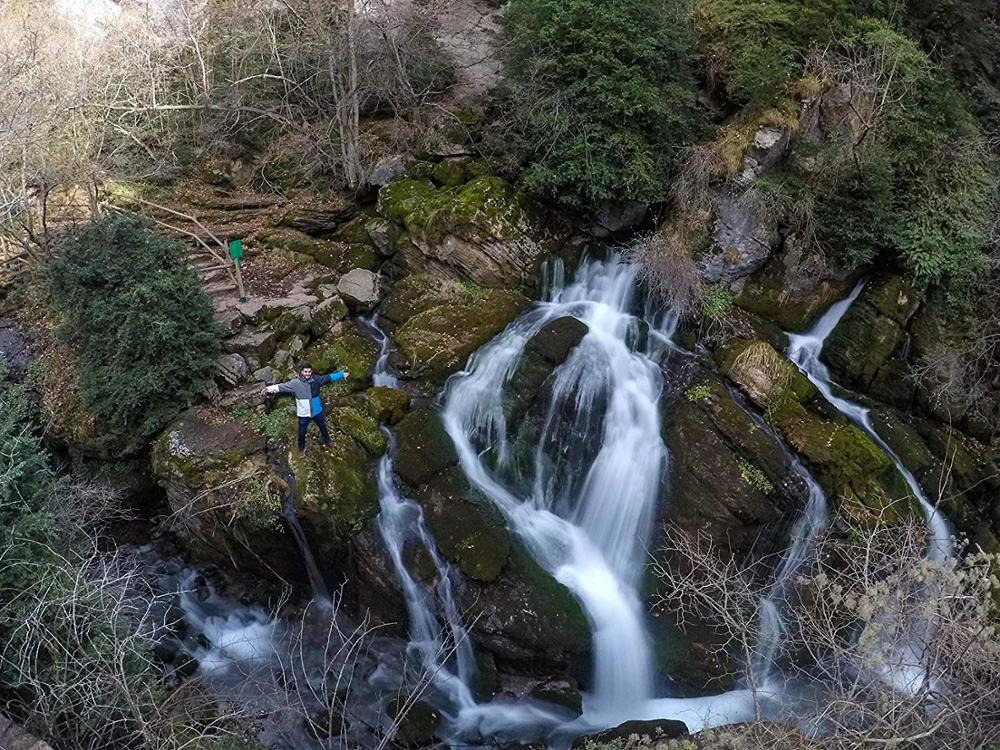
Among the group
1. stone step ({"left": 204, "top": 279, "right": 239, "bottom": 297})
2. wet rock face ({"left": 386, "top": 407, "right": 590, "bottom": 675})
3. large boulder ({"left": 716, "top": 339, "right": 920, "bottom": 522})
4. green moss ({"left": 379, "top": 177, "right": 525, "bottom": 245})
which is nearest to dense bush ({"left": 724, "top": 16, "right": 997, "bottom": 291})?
large boulder ({"left": 716, "top": 339, "right": 920, "bottom": 522})

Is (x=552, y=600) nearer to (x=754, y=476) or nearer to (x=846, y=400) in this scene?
(x=754, y=476)

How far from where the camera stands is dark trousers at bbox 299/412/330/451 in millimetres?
8562

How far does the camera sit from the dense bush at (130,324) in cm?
907

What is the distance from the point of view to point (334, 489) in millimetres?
8469

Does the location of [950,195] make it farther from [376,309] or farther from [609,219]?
[376,309]

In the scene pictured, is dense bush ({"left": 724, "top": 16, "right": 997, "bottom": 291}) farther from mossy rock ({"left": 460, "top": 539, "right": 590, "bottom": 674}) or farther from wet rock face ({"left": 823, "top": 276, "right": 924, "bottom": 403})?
mossy rock ({"left": 460, "top": 539, "right": 590, "bottom": 674})

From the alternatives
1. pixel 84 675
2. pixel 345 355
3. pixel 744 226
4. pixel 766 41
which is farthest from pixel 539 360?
pixel 766 41

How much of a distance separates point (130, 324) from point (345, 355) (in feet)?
9.41

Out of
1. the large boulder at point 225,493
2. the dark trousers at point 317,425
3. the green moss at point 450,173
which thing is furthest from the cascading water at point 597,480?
the green moss at point 450,173

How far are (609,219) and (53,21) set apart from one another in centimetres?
1214

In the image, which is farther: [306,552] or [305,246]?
[305,246]

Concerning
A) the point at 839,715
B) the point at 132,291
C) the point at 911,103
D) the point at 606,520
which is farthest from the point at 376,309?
the point at 911,103

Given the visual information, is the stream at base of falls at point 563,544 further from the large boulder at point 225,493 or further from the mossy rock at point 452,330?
the large boulder at point 225,493

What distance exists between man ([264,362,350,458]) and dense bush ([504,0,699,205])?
4715 mm
